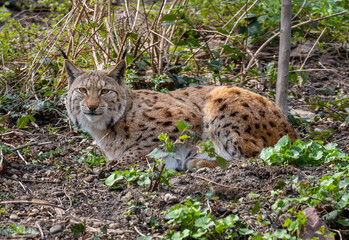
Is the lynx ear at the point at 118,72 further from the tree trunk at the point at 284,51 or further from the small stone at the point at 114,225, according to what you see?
the small stone at the point at 114,225

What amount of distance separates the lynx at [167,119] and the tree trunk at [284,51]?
0.49 metres

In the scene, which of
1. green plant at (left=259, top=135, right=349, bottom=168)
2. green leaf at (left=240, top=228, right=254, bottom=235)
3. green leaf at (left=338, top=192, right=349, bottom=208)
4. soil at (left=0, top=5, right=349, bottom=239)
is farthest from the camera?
green plant at (left=259, top=135, right=349, bottom=168)

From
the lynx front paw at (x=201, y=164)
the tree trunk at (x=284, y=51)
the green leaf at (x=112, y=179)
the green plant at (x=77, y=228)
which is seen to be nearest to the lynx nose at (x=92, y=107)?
the lynx front paw at (x=201, y=164)

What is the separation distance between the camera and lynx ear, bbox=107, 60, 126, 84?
19.1ft

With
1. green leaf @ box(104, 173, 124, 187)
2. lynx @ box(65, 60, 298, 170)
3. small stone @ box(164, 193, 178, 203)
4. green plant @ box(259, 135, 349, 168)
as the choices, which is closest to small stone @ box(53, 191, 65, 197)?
green leaf @ box(104, 173, 124, 187)

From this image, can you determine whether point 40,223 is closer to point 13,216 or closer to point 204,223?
point 13,216

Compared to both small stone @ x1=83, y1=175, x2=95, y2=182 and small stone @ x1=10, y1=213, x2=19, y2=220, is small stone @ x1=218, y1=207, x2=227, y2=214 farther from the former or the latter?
small stone @ x1=10, y1=213, x2=19, y2=220

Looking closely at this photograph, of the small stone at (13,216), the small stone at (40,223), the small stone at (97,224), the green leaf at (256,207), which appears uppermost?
the green leaf at (256,207)

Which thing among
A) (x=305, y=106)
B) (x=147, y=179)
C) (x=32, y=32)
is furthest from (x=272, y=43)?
(x=147, y=179)

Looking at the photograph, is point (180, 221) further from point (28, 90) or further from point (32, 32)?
point (32, 32)

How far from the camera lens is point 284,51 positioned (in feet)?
19.9

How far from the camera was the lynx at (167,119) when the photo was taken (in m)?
5.58

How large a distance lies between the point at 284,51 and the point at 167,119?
5.80ft

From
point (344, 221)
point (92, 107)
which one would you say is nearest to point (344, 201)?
point (344, 221)
